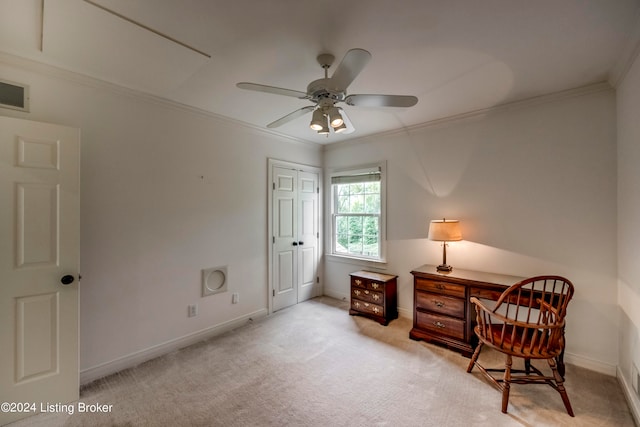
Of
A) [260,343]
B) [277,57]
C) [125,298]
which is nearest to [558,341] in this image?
[260,343]

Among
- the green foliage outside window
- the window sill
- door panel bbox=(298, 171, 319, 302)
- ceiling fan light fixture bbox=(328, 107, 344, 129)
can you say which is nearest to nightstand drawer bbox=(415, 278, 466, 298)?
the window sill

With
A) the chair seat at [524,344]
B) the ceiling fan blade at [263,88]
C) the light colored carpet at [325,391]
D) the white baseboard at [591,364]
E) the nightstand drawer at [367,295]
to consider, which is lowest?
the light colored carpet at [325,391]

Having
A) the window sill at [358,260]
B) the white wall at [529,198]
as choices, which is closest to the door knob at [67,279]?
the window sill at [358,260]

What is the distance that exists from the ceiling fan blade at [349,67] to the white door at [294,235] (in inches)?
85.0

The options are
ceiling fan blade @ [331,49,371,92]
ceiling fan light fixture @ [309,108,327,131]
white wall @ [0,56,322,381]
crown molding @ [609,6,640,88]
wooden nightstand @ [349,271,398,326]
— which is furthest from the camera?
wooden nightstand @ [349,271,398,326]

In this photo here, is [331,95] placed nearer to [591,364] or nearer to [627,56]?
[627,56]

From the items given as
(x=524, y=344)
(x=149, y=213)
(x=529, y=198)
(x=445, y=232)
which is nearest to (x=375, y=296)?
(x=445, y=232)

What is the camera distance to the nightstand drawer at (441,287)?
2.70 m

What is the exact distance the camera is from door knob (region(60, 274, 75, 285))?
1.99m

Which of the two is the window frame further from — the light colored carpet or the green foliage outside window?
the light colored carpet

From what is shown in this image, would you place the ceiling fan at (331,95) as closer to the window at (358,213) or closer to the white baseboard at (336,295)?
the window at (358,213)

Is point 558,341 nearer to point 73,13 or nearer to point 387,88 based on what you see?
point 387,88

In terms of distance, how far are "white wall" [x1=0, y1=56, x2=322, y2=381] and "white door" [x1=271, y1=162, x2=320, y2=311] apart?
359 mm

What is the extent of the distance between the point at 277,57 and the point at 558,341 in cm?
291
